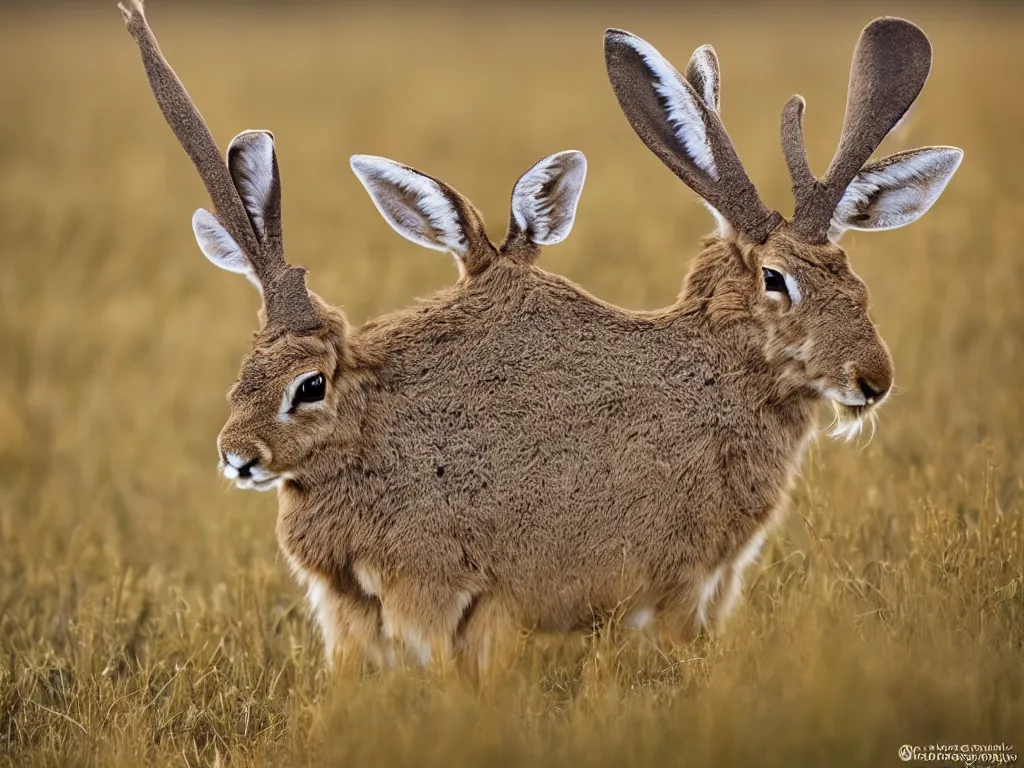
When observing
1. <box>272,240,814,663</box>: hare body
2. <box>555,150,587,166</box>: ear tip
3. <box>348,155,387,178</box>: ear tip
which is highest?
<box>348,155,387,178</box>: ear tip

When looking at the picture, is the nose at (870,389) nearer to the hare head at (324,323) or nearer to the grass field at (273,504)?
the grass field at (273,504)

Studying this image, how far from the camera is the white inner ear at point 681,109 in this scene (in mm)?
4039

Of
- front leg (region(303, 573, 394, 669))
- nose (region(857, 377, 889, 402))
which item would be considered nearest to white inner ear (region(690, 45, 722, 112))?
nose (region(857, 377, 889, 402))

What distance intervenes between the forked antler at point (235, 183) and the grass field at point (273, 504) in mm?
1336

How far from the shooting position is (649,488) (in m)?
3.91

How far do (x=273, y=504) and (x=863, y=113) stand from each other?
3912 millimetres

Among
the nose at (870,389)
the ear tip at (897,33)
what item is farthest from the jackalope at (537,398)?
the ear tip at (897,33)

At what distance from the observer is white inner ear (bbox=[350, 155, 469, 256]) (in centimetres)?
391

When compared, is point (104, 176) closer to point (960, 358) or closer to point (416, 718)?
point (960, 358)

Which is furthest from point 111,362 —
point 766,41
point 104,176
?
point 766,41

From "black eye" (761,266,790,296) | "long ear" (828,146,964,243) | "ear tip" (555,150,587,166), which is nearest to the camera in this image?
"ear tip" (555,150,587,166)

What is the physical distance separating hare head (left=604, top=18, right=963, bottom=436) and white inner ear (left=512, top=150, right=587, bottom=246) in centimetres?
34

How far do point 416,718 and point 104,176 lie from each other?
11925 millimetres

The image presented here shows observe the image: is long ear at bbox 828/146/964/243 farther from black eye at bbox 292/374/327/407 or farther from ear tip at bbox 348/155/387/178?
black eye at bbox 292/374/327/407
